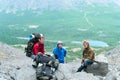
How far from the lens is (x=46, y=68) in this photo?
811 inches

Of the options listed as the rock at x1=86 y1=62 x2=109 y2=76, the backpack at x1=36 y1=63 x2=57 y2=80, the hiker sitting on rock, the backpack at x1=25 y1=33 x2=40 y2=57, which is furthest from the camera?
the backpack at x1=25 y1=33 x2=40 y2=57

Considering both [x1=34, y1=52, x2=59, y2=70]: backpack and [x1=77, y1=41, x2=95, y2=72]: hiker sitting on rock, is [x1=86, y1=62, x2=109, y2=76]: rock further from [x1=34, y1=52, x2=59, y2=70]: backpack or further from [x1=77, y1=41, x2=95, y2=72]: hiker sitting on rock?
[x1=34, y1=52, x2=59, y2=70]: backpack

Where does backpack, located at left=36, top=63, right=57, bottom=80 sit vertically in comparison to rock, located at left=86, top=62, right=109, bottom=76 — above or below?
above

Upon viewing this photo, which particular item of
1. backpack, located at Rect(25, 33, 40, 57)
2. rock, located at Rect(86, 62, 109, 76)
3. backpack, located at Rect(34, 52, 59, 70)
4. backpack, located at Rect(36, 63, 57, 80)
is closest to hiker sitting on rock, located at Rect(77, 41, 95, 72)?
rock, located at Rect(86, 62, 109, 76)

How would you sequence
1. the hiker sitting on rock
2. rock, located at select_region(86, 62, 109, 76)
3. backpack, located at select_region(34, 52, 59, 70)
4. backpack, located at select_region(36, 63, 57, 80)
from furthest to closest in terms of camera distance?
1. rock, located at select_region(86, 62, 109, 76)
2. the hiker sitting on rock
3. backpack, located at select_region(34, 52, 59, 70)
4. backpack, located at select_region(36, 63, 57, 80)

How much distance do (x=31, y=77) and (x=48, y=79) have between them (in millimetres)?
1517

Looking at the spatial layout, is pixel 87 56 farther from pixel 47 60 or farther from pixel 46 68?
pixel 46 68

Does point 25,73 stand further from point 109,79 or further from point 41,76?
point 109,79

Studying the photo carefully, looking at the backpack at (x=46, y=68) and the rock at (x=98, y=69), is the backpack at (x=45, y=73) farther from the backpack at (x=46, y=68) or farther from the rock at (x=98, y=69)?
the rock at (x=98, y=69)

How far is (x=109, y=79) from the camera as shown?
18641 mm

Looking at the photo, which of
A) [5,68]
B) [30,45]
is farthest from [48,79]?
[30,45]

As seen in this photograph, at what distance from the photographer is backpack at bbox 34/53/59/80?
20125mm

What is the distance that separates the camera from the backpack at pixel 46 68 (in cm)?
2012

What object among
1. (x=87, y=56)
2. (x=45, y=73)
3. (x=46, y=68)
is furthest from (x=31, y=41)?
(x=45, y=73)
